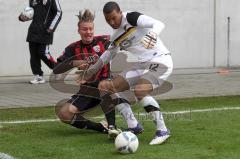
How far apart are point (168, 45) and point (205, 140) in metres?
8.63

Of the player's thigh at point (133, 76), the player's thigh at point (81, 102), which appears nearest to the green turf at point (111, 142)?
the player's thigh at point (81, 102)

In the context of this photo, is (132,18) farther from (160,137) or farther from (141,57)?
(160,137)

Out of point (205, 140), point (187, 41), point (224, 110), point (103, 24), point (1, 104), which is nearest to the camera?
point (205, 140)

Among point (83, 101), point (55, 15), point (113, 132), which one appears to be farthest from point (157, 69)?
point (55, 15)

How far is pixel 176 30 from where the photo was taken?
1584 cm

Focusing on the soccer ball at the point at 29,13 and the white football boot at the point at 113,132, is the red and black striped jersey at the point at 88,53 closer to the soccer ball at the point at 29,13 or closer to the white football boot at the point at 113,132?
the white football boot at the point at 113,132

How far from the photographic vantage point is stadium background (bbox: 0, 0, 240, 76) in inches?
554

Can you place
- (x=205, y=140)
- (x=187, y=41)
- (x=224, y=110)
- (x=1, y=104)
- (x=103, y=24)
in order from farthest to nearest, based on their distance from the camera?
(x=187, y=41)
(x=103, y=24)
(x=1, y=104)
(x=224, y=110)
(x=205, y=140)

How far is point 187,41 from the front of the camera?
16.0 metres

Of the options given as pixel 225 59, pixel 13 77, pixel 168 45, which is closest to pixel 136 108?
pixel 13 77

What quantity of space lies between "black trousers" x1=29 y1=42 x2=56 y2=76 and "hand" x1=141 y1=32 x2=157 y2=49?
5.99 m

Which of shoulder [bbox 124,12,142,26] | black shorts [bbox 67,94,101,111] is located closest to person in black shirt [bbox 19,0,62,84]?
black shorts [bbox 67,94,101,111]

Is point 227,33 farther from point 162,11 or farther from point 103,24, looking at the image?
point 103,24

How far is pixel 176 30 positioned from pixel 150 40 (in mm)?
9168
